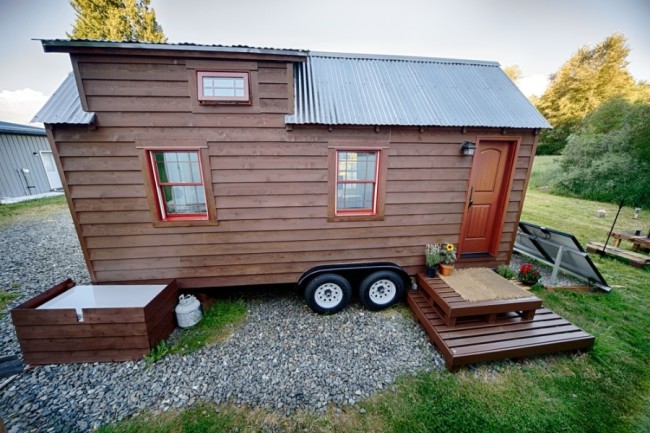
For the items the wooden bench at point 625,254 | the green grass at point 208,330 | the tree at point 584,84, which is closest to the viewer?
the green grass at point 208,330

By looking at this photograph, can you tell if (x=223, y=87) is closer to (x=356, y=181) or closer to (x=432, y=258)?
(x=356, y=181)

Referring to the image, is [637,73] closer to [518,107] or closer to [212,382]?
[518,107]

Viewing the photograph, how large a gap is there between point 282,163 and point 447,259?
3.20 metres

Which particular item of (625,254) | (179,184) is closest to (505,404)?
(179,184)

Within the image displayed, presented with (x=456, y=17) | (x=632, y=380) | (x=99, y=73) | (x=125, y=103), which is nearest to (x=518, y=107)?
(x=632, y=380)

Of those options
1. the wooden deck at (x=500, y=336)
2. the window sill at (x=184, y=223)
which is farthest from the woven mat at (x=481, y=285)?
the window sill at (x=184, y=223)

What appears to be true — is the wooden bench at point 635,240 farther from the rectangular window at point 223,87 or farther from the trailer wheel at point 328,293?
the rectangular window at point 223,87

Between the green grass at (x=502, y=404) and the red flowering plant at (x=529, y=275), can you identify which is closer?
the green grass at (x=502, y=404)

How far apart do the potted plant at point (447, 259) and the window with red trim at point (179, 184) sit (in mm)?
3987

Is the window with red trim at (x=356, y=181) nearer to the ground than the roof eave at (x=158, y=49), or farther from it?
nearer to the ground

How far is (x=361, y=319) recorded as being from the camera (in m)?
3.76

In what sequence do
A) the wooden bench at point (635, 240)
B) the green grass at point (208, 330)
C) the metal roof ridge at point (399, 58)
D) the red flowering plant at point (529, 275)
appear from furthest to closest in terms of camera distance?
the wooden bench at point (635, 240), the metal roof ridge at point (399, 58), the red flowering plant at point (529, 275), the green grass at point (208, 330)

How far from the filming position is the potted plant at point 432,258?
13.2 ft

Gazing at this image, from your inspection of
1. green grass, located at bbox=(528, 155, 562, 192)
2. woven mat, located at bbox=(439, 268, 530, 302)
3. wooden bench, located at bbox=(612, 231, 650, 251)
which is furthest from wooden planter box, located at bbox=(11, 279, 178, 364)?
green grass, located at bbox=(528, 155, 562, 192)
